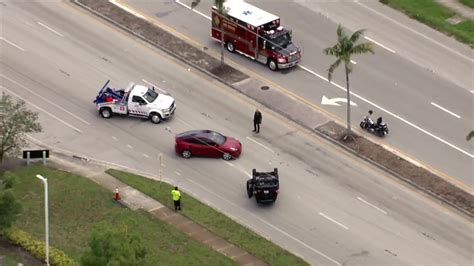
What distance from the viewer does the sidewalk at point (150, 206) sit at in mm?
59156

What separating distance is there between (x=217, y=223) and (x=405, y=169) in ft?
40.1

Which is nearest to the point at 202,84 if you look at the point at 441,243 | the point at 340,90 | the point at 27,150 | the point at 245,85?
the point at 245,85

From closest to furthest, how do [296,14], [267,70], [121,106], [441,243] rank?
1. [441,243]
2. [121,106]
3. [267,70]
4. [296,14]

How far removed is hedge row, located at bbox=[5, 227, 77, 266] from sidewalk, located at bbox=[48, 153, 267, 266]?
255 inches

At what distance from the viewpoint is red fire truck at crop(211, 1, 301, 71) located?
7600cm

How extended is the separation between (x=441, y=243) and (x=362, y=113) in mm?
13207

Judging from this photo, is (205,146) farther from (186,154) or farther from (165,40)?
(165,40)

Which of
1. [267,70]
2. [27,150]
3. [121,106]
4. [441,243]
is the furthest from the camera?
[267,70]

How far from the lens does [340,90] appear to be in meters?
74.4

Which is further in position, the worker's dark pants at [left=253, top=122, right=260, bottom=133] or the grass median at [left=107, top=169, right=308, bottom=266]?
the worker's dark pants at [left=253, top=122, right=260, bottom=133]

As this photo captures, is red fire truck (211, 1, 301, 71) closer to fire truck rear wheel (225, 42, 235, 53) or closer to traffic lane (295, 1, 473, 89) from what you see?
fire truck rear wheel (225, 42, 235, 53)

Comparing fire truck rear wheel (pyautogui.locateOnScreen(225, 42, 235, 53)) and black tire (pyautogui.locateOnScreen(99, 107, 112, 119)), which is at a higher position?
fire truck rear wheel (pyautogui.locateOnScreen(225, 42, 235, 53))

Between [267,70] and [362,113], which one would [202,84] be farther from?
[362,113]

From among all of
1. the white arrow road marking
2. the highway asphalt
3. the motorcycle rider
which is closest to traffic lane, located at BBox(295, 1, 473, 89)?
the white arrow road marking
